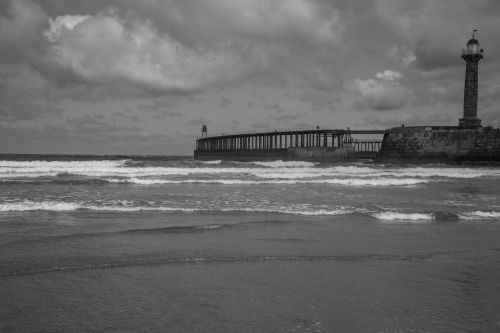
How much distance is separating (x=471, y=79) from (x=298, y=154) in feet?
73.2

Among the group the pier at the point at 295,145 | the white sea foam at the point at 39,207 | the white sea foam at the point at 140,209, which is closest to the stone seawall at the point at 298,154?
the pier at the point at 295,145

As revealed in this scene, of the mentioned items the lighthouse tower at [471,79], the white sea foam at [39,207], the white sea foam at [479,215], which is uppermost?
the lighthouse tower at [471,79]

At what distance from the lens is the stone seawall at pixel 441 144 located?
153 ft

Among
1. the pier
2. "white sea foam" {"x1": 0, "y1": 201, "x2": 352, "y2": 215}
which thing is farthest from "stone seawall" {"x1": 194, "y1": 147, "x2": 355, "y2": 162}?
"white sea foam" {"x1": 0, "y1": 201, "x2": 352, "y2": 215}

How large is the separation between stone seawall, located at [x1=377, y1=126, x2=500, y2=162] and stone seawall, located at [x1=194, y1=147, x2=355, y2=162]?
5.03 m

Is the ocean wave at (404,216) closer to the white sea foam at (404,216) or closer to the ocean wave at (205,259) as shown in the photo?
the white sea foam at (404,216)

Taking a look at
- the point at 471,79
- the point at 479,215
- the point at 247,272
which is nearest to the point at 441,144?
the point at 471,79

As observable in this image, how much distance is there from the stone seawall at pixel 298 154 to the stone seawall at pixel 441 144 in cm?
503

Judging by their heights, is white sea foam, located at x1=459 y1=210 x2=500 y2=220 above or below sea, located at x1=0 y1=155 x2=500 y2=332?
below

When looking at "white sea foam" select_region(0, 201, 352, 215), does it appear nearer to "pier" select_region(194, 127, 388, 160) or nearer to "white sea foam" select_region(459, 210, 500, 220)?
"white sea foam" select_region(459, 210, 500, 220)

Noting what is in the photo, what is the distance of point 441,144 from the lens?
4947 centimetres

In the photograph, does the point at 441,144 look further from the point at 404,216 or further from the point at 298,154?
the point at 404,216

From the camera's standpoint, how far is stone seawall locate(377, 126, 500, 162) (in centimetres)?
4662

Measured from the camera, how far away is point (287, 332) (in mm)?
3291
